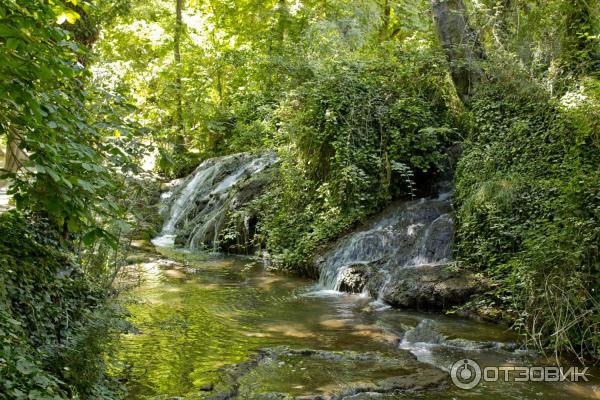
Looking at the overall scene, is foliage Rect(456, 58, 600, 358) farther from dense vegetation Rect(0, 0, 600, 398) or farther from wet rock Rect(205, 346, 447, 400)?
wet rock Rect(205, 346, 447, 400)

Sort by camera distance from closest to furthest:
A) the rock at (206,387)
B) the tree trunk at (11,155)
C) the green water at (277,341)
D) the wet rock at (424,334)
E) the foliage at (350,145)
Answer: the tree trunk at (11,155)
the rock at (206,387)
the green water at (277,341)
the wet rock at (424,334)
the foliage at (350,145)

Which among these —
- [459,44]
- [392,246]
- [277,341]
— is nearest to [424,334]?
[277,341]

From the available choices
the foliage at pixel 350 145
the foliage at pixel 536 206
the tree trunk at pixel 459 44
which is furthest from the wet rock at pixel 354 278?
→ the tree trunk at pixel 459 44

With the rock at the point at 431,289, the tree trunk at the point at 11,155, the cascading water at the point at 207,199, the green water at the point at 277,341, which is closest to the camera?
the tree trunk at the point at 11,155

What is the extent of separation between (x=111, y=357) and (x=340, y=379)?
205 centimetres

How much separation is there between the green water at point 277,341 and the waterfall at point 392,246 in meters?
0.44

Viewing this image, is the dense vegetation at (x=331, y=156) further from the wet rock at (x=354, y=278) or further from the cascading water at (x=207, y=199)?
the wet rock at (x=354, y=278)

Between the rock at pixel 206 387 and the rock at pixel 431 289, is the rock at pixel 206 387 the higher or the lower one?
the lower one

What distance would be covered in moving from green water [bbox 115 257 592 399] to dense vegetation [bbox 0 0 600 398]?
0.58 m

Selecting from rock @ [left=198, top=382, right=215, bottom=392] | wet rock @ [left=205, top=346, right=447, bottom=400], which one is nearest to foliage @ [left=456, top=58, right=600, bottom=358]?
wet rock @ [left=205, top=346, right=447, bottom=400]

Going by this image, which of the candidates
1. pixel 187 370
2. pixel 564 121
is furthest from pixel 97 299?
pixel 564 121

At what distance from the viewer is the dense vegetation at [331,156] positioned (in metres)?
3.22

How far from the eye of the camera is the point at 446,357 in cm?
575

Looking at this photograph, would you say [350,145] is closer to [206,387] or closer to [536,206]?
[536,206]
